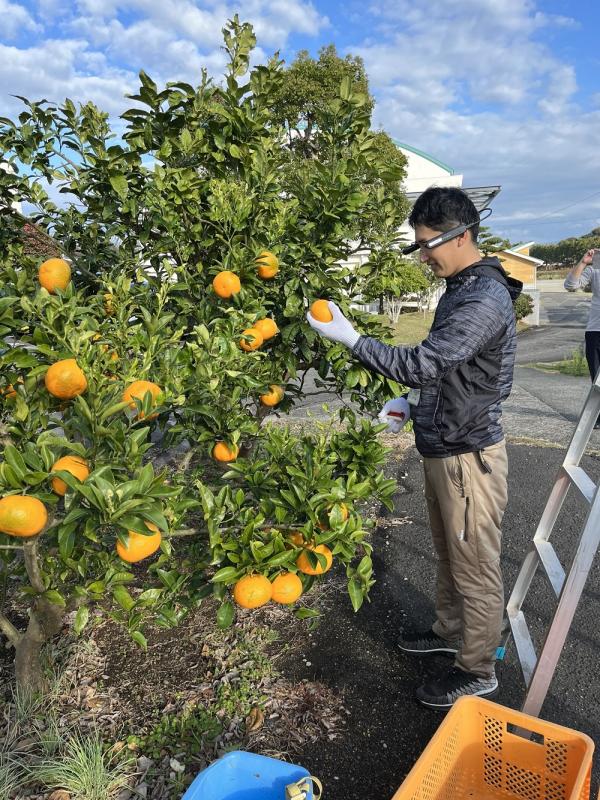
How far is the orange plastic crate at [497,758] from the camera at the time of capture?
1.64m

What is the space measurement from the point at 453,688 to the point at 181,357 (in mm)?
1769

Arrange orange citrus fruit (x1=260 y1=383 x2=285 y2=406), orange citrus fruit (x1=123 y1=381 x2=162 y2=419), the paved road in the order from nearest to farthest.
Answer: orange citrus fruit (x1=123 y1=381 x2=162 y2=419), orange citrus fruit (x1=260 y1=383 x2=285 y2=406), the paved road

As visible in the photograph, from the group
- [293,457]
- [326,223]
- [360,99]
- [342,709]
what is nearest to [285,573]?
[293,457]

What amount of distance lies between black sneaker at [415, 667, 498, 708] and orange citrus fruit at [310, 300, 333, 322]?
159 cm

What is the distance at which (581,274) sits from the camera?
5.32 metres

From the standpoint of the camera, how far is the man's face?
2.14 m

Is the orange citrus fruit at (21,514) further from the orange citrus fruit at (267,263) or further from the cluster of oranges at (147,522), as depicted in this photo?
the orange citrus fruit at (267,263)

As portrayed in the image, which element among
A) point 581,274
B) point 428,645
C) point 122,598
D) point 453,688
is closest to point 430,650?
point 428,645

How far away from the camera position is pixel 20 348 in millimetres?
1567

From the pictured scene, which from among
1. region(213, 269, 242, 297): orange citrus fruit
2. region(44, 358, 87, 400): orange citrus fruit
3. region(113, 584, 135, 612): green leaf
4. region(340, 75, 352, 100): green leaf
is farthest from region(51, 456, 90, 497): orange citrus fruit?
region(340, 75, 352, 100): green leaf

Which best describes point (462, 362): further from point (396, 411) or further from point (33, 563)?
point (33, 563)

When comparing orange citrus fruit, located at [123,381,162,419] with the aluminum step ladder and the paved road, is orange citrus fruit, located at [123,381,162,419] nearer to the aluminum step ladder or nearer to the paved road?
the paved road

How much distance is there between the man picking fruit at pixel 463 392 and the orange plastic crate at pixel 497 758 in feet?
1.51

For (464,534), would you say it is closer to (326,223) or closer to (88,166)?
(326,223)
